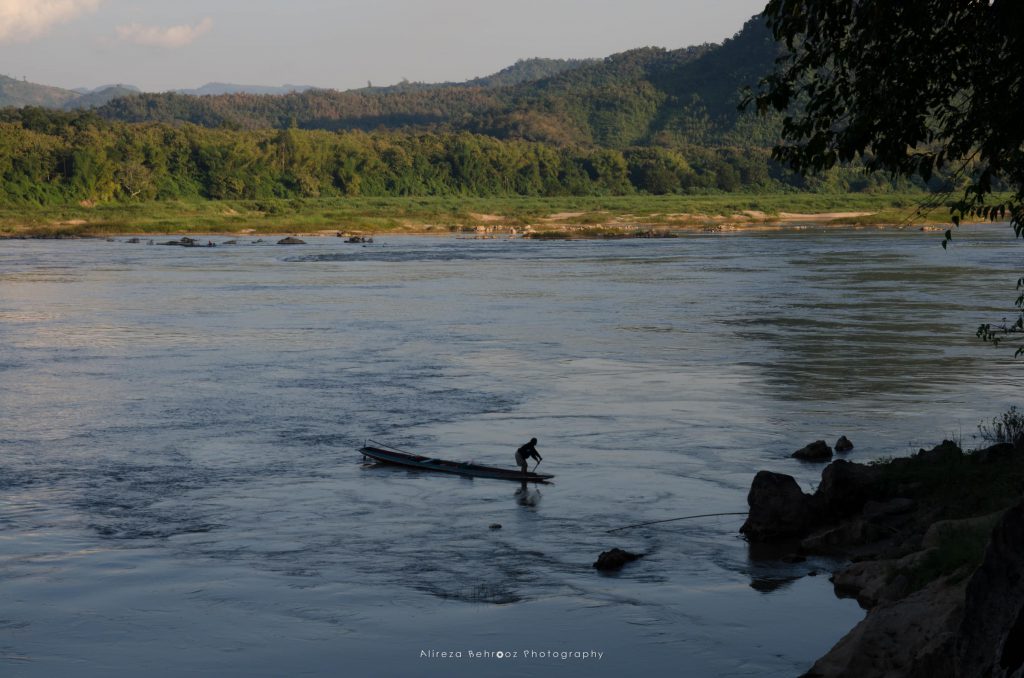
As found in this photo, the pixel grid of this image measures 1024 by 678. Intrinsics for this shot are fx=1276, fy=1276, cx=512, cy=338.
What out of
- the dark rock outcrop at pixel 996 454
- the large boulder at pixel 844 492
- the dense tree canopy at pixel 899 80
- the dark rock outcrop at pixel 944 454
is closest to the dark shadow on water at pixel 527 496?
the large boulder at pixel 844 492

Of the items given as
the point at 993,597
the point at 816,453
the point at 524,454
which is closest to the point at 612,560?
the point at 524,454

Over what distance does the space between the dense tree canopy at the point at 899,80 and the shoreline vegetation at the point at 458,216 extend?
9550 centimetres

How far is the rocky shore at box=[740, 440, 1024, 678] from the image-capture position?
8766 millimetres

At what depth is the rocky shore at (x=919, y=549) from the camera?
8.77 meters

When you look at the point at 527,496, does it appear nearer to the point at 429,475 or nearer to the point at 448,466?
the point at 448,466

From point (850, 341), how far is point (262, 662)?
25685 millimetres

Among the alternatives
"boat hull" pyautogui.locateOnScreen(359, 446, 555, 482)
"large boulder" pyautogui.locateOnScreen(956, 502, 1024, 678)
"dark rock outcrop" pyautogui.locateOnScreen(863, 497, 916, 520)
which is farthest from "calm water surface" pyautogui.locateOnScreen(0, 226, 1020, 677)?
"large boulder" pyautogui.locateOnScreen(956, 502, 1024, 678)

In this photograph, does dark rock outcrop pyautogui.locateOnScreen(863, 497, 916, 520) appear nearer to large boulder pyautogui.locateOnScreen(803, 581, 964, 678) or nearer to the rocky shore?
the rocky shore

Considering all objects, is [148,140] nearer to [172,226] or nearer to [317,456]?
[172,226]

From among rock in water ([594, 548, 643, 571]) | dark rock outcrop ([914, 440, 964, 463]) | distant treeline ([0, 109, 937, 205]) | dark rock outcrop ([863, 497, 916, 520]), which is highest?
distant treeline ([0, 109, 937, 205])

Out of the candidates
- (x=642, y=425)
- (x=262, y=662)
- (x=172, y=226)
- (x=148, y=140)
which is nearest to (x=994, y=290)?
(x=642, y=425)

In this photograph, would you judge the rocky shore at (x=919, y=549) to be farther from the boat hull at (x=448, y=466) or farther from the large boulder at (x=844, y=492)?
the boat hull at (x=448, y=466)

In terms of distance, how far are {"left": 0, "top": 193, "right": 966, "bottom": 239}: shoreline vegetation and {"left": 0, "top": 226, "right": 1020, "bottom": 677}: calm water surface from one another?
70210 millimetres

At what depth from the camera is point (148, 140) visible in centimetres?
15738
